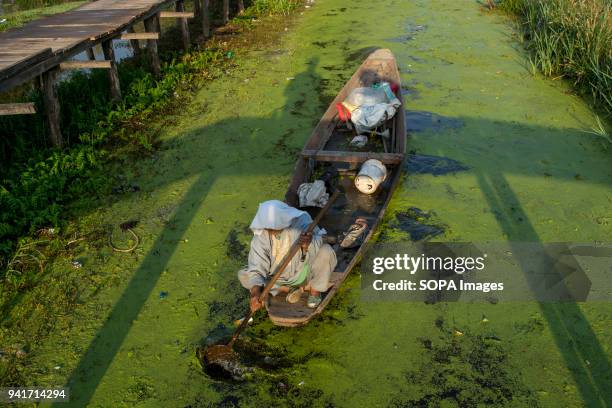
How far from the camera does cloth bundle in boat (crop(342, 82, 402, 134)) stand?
7.34 meters

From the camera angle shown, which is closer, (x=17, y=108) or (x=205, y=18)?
(x=17, y=108)

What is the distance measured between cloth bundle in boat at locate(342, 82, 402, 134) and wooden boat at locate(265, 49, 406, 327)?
0.55 ft

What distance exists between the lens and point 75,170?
6836mm

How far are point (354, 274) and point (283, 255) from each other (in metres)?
1.15

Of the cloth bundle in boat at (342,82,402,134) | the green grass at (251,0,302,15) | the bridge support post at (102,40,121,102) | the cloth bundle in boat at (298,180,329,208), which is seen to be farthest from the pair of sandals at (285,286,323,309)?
the green grass at (251,0,302,15)

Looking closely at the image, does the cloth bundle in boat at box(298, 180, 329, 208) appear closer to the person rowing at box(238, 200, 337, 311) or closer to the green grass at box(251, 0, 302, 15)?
the person rowing at box(238, 200, 337, 311)

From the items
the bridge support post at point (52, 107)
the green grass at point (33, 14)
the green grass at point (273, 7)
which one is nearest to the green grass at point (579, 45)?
the green grass at point (273, 7)

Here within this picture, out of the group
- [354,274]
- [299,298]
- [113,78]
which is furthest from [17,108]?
[354,274]

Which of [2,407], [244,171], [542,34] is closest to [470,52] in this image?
[542,34]

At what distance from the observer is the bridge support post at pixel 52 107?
7094 mm

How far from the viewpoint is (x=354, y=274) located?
16.8 feet

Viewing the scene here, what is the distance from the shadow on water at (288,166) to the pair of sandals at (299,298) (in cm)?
61

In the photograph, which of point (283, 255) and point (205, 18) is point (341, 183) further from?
point (205, 18)

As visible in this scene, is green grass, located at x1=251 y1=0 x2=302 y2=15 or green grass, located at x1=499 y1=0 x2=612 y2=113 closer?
green grass, located at x1=499 y1=0 x2=612 y2=113
